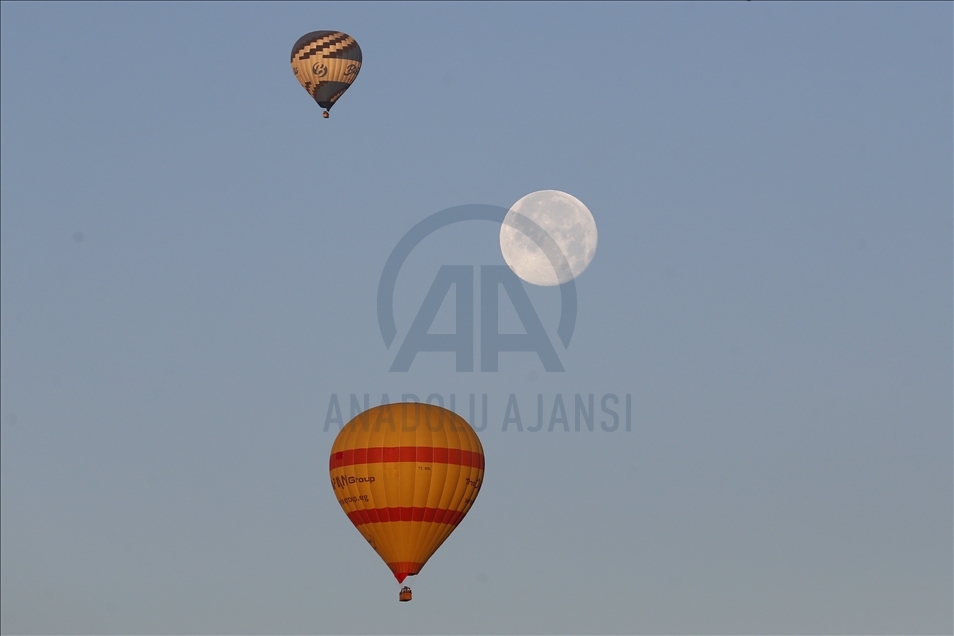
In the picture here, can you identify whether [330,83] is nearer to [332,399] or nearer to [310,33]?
[310,33]

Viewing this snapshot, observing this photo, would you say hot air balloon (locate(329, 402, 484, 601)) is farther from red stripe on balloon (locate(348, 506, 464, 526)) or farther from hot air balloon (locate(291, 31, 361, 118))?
hot air balloon (locate(291, 31, 361, 118))

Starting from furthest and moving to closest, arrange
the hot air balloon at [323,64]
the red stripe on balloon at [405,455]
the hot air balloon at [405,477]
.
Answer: the hot air balloon at [323,64] → the hot air balloon at [405,477] → the red stripe on balloon at [405,455]

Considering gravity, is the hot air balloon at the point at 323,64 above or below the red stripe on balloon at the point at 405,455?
above

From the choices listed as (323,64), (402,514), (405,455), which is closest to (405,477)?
(405,455)

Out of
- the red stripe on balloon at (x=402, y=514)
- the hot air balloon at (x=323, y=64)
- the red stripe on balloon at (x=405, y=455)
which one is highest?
the hot air balloon at (x=323, y=64)

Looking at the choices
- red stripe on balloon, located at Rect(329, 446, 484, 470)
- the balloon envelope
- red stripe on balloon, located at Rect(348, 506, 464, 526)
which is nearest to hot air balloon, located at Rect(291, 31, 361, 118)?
the balloon envelope

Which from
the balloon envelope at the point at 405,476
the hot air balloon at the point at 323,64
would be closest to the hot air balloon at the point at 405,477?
the balloon envelope at the point at 405,476

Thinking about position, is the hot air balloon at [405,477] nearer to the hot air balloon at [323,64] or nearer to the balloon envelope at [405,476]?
the balloon envelope at [405,476]

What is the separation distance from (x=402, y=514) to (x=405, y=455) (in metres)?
1.88

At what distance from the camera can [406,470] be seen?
5262cm

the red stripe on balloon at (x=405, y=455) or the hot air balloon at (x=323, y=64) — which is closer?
the red stripe on balloon at (x=405, y=455)

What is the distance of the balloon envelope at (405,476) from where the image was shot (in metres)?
52.8

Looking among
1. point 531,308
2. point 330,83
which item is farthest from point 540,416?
point 330,83

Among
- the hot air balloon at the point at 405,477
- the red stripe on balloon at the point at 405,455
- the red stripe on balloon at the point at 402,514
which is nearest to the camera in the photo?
the red stripe on balloon at the point at 405,455
